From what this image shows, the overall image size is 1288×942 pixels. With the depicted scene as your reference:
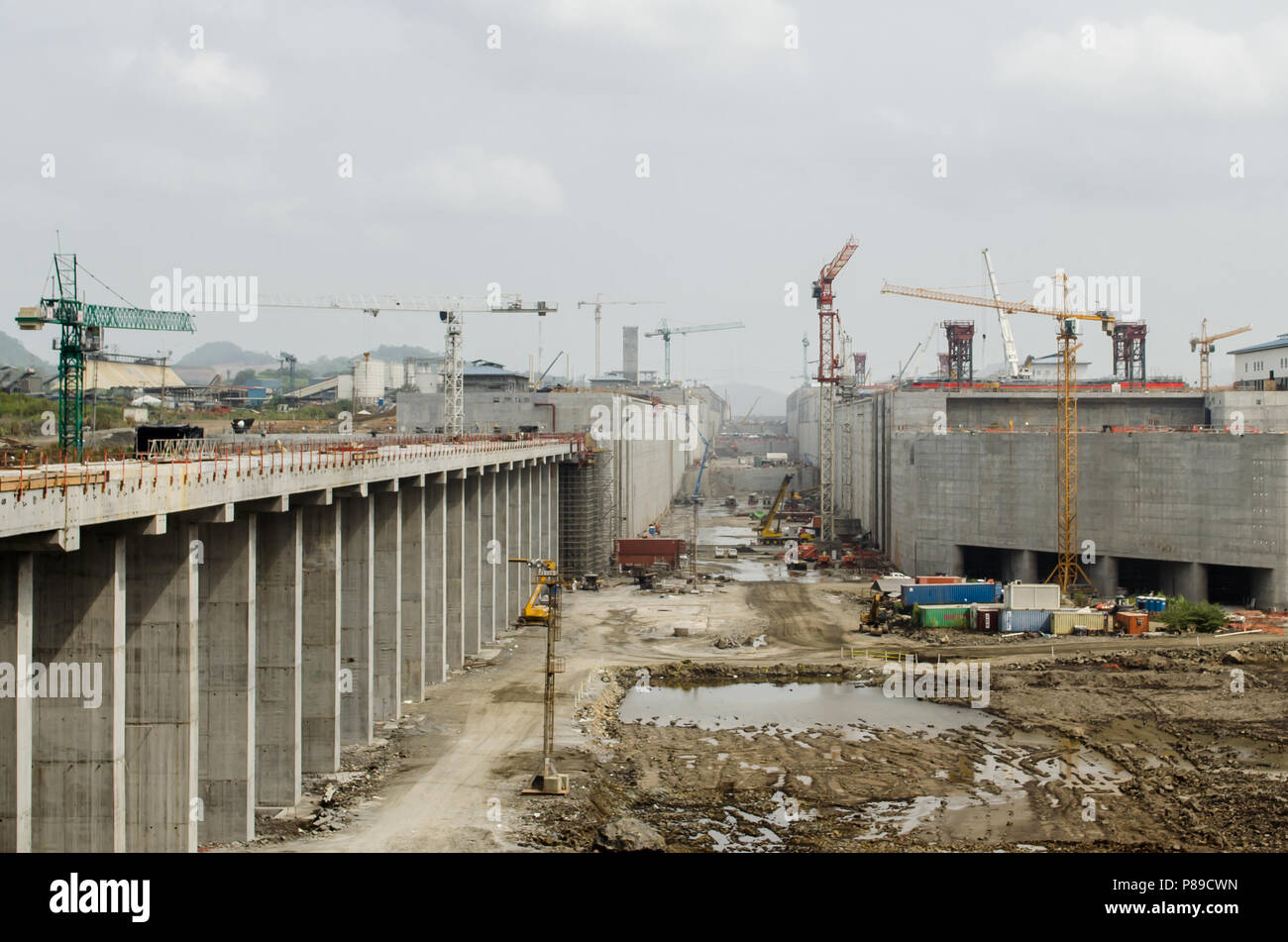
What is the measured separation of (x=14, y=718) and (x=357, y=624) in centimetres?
1975

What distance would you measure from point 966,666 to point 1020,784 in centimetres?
1871

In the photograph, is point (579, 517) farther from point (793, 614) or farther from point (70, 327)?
point (70, 327)

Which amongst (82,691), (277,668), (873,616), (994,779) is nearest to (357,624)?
(277,668)

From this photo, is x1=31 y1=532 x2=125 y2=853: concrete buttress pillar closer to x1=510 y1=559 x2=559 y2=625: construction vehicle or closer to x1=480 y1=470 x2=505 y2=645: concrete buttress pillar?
x1=480 y1=470 x2=505 y2=645: concrete buttress pillar

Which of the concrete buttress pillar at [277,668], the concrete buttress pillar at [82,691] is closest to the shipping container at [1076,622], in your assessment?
the concrete buttress pillar at [277,668]

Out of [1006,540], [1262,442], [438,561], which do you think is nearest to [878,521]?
[1006,540]

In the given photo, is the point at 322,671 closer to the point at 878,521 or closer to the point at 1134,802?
the point at 1134,802

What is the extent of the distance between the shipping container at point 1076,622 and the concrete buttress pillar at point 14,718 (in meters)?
56.8

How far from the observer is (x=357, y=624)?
40469 millimetres

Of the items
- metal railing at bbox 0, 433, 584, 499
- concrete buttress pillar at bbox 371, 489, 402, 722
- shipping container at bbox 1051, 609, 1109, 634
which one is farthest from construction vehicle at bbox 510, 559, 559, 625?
shipping container at bbox 1051, 609, 1109, 634

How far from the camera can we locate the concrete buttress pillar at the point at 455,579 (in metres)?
54.6

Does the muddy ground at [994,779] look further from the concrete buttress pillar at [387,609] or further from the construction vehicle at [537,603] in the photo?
the construction vehicle at [537,603]

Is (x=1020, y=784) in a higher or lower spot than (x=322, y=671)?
lower

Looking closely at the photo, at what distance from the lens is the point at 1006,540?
256 ft
